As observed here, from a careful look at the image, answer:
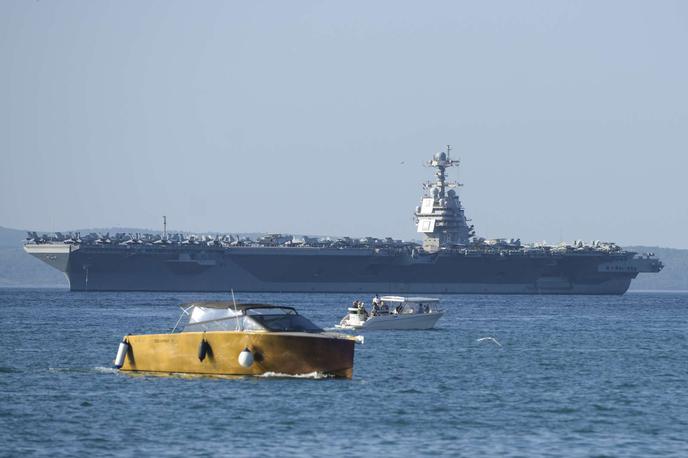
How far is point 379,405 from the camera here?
27766 millimetres

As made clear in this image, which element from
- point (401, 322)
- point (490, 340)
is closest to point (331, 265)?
point (401, 322)

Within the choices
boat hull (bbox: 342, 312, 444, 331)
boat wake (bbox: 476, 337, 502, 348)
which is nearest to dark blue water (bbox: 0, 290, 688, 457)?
boat wake (bbox: 476, 337, 502, 348)

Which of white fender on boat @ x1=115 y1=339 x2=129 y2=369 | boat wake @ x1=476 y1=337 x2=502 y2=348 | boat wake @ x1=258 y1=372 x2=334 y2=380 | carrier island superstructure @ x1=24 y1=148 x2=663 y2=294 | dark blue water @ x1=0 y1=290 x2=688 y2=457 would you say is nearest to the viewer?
dark blue water @ x1=0 y1=290 x2=688 y2=457

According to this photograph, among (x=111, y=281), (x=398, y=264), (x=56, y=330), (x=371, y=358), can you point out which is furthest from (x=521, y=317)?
(x=111, y=281)

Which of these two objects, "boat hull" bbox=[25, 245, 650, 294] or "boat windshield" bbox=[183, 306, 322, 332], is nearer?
"boat windshield" bbox=[183, 306, 322, 332]

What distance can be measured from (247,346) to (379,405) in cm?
367

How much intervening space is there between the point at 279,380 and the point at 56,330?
24.9m

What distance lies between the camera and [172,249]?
107m

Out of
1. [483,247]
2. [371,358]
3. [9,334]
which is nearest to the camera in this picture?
[371,358]

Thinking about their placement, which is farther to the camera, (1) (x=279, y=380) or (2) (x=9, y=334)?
(2) (x=9, y=334)

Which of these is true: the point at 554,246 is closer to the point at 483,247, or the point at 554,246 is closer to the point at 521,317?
the point at 483,247

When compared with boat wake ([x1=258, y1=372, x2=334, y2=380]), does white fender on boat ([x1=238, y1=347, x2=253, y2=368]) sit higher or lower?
higher

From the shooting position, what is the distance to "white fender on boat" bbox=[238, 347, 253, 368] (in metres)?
30.1

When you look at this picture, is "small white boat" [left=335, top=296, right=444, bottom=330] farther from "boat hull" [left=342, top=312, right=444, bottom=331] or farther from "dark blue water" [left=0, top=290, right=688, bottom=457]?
"dark blue water" [left=0, top=290, right=688, bottom=457]
